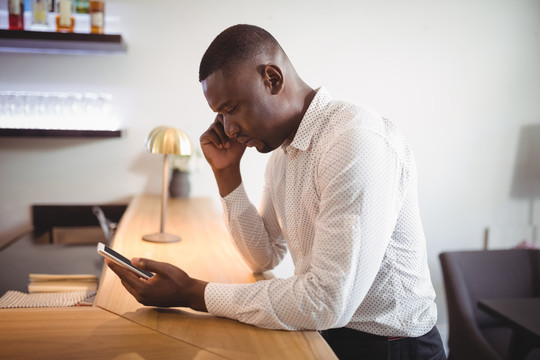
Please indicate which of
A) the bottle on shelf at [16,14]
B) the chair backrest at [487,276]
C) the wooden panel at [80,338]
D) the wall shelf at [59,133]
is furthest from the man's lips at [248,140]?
the bottle on shelf at [16,14]

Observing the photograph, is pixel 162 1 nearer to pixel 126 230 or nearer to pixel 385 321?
pixel 126 230

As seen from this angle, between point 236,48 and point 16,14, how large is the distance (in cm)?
207

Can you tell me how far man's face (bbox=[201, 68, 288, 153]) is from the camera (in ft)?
3.91

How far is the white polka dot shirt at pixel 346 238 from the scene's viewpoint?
1013 millimetres

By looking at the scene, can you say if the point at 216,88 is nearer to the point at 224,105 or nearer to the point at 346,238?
the point at 224,105

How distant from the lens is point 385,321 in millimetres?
1181

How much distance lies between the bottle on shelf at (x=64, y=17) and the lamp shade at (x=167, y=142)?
3.81 feet

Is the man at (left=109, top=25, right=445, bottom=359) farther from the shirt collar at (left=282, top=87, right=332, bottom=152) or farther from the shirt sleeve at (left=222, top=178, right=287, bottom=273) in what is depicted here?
the shirt sleeve at (left=222, top=178, right=287, bottom=273)

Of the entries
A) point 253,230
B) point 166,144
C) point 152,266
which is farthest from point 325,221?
point 166,144

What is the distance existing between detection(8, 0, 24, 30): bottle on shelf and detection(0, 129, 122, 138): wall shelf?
0.55 metres

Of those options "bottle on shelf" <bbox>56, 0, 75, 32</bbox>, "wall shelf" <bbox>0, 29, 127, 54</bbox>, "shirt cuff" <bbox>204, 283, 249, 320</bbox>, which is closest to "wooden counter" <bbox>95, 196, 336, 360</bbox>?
"shirt cuff" <bbox>204, 283, 249, 320</bbox>

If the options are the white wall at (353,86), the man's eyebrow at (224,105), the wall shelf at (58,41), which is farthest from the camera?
the white wall at (353,86)

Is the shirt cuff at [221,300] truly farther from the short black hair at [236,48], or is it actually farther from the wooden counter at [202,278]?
the short black hair at [236,48]

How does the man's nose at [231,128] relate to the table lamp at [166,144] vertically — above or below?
above
